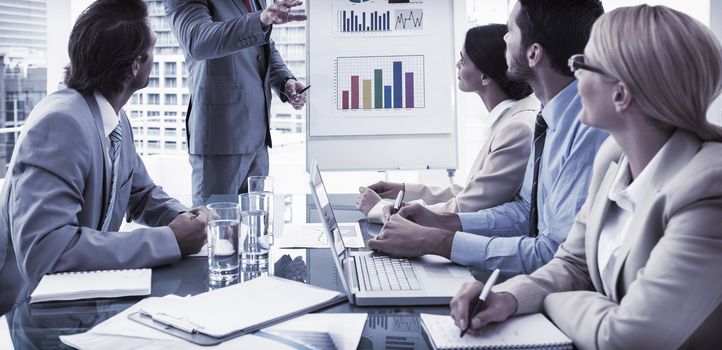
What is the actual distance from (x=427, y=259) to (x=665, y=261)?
63 cm

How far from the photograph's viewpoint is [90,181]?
1.63m

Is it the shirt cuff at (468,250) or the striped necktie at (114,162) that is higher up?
the striped necktie at (114,162)

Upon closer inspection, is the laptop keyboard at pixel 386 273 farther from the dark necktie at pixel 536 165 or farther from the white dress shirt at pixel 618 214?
the dark necktie at pixel 536 165

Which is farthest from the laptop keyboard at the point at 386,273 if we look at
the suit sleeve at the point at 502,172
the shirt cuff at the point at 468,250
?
the suit sleeve at the point at 502,172

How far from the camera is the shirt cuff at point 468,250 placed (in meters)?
1.48

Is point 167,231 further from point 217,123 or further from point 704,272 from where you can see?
point 217,123

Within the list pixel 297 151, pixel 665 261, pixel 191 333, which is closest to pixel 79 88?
pixel 191 333

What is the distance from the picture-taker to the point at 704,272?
95 cm

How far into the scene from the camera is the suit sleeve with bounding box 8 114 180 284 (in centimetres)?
141

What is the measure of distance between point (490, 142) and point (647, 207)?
109 centimetres

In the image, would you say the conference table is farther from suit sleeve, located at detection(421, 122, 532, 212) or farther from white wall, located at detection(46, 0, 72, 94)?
white wall, located at detection(46, 0, 72, 94)

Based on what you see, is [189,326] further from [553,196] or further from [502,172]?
[502,172]

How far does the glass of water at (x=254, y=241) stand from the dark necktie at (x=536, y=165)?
67cm

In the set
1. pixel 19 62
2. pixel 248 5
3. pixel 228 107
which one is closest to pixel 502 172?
pixel 228 107
